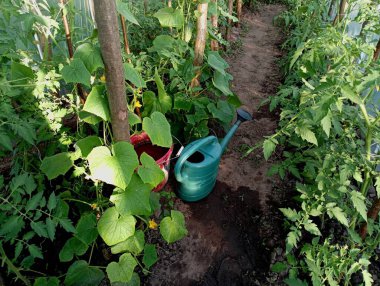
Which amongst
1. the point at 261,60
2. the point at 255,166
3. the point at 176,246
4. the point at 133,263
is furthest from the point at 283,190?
the point at 261,60

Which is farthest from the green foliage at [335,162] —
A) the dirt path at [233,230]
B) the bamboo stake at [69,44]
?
the bamboo stake at [69,44]

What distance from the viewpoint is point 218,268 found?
1967mm

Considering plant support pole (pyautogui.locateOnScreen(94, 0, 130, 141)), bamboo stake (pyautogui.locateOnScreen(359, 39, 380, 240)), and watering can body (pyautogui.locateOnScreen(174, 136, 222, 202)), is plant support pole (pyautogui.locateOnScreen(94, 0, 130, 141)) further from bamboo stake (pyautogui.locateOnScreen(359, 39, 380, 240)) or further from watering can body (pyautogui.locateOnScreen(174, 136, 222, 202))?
bamboo stake (pyautogui.locateOnScreen(359, 39, 380, 240))

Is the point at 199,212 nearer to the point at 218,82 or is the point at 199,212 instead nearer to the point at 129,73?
the point at 218,82

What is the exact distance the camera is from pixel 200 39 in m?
2.35

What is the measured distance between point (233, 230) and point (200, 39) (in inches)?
60.6

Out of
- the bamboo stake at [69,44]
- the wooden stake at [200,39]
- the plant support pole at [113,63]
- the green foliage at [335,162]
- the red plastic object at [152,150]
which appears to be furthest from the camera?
the wooden stake at [200,39]

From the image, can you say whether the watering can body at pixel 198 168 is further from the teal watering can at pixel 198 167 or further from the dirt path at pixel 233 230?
the dirt path at pixel 233 230

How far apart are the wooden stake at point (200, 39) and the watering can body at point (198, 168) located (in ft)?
2.20

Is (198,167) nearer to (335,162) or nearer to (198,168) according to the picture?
(198,168)

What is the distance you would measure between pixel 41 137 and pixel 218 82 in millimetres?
1471

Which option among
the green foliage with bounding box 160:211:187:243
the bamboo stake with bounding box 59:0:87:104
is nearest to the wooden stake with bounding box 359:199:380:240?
the green foliage with bounding box 160:211:187:243

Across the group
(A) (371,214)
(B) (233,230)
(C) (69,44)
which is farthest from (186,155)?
(A) (371,214)

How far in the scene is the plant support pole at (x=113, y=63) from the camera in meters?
1.10
